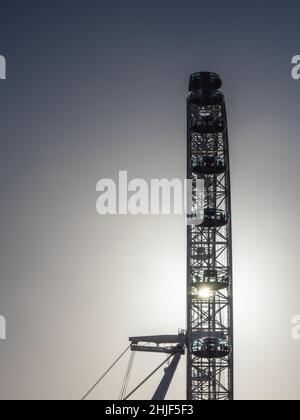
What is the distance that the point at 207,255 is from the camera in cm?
6906

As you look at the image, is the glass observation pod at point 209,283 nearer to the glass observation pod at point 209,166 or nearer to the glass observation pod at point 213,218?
the glass observation pod at point 213,218

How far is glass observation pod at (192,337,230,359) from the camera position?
66938mm

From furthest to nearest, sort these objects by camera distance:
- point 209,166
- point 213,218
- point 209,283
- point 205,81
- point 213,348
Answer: point 205,81 → point 209,166 → point 213,218 → point 209,283 → point 213,348

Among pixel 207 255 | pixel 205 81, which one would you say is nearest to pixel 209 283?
pixel 207 255

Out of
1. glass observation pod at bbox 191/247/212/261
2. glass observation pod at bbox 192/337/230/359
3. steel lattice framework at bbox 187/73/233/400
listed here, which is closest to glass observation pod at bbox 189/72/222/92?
steel lattice framework at bbox 187/73/233/400

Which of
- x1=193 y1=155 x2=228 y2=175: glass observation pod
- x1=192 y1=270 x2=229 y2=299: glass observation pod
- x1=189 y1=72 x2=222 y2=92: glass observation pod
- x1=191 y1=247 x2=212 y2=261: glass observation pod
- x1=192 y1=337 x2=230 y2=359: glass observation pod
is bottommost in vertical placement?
x1=192 y1=337 x2=230 y2=359: glass observation pod

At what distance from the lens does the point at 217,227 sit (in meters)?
70.6

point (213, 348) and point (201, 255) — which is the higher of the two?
point (201, 255)

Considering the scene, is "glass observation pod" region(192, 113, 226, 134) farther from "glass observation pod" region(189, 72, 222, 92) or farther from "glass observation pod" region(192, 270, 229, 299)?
"glass observation pod" region(192, 270, 229, 299)

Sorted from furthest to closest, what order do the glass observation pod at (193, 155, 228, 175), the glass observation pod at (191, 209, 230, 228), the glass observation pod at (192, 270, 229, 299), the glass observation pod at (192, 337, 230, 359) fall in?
the glass observation pod at (193, 155, 228, 175)
the glass observation pod at (191, 209, 230, 228)
the glass observation pod at (192, 270, 229, 299)
the glass observation pod at (192, 337, 230, 359)

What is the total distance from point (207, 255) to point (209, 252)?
0.37m

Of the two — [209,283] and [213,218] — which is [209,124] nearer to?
[213,218]

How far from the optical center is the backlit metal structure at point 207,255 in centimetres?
6788

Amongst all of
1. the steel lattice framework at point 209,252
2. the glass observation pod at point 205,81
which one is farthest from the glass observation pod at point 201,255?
the glass observation pod at point 205,81
